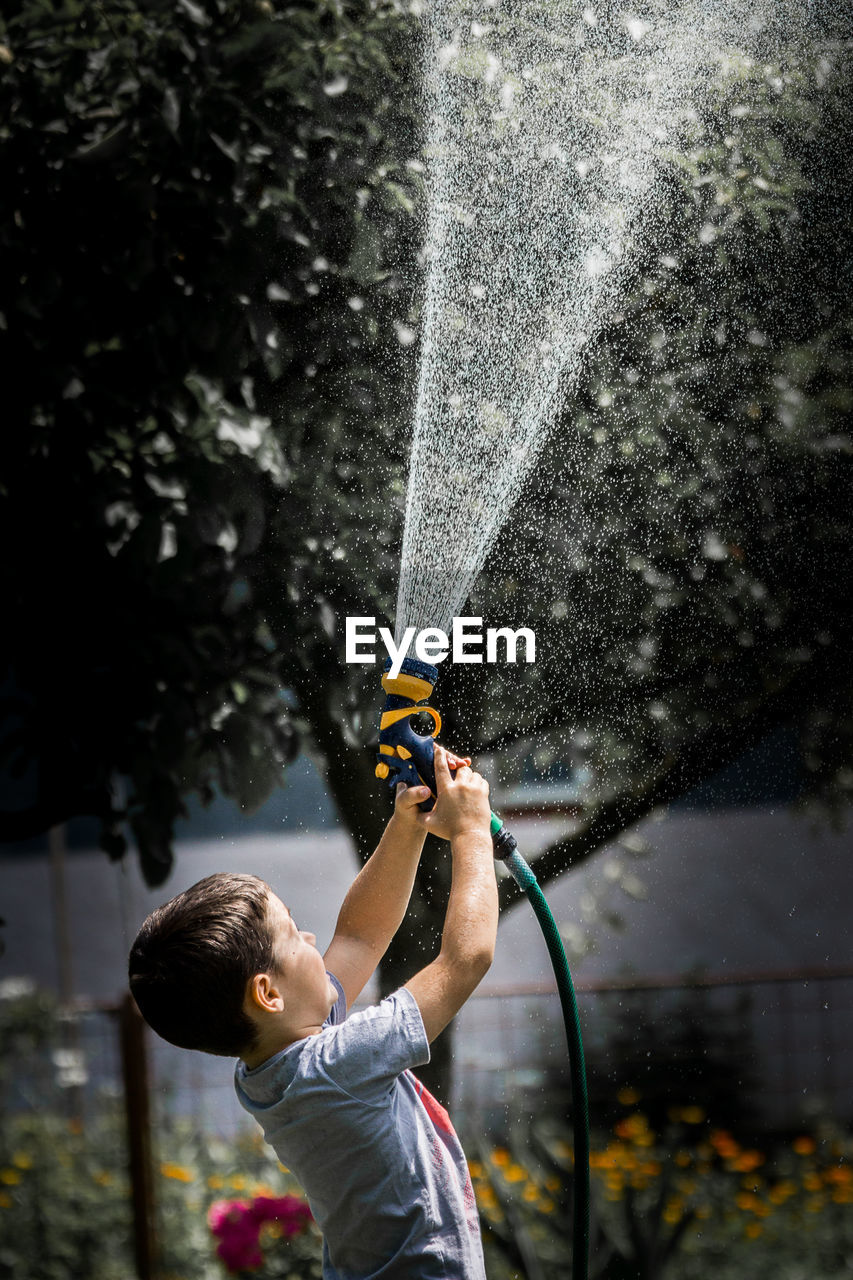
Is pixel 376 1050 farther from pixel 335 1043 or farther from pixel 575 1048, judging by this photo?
pixel 575 1048

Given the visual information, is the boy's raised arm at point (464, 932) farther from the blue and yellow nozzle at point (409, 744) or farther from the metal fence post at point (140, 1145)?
the metal fence post at point (140, 1145)

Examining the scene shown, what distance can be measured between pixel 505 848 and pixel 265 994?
0.22 meters

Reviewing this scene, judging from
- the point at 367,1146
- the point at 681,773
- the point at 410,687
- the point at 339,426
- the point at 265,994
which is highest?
the point at 339,426

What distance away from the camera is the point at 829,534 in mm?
1464

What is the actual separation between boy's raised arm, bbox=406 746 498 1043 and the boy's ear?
96mm

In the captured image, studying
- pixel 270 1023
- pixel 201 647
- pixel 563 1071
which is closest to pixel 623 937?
pixel 563 1071

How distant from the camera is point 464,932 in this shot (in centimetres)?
88

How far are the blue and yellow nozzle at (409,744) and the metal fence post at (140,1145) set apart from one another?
955 mm

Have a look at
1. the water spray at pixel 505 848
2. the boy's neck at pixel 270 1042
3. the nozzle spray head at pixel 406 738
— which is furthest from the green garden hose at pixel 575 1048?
the boy's neck at pixel 270 1042

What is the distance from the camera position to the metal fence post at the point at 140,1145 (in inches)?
69.4

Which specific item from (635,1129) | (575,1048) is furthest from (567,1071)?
(575,1048)

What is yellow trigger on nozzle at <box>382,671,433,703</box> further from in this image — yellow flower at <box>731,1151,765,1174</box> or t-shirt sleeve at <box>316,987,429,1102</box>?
yellow flower at <box>731,1151,765,1174</box>

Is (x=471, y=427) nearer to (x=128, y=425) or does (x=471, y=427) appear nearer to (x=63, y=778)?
(x=128, y=425)

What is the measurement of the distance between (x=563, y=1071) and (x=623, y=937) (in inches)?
8.0
